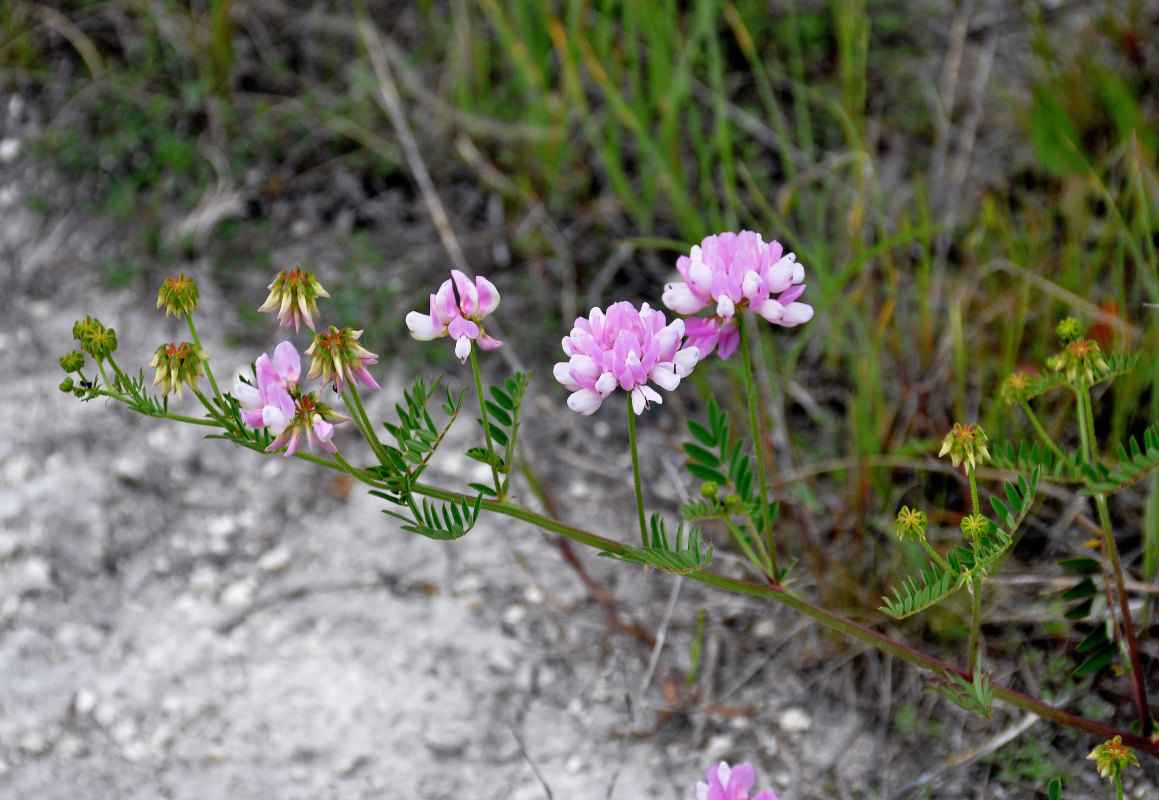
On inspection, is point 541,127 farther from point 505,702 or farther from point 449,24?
point 505,702

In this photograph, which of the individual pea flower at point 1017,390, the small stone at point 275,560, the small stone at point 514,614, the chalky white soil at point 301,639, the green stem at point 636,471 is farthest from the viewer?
the small stone at point 275,560

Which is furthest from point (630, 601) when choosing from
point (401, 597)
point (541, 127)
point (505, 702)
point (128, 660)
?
point (541, 127)

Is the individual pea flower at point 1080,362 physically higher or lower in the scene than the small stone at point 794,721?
higher

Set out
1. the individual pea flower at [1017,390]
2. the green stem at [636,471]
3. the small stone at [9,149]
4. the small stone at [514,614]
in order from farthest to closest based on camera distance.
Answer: the small stone at [9,149] < the small stone at [514,614] < the individual pea flower at [1017,390] < the green stem at [636,471]

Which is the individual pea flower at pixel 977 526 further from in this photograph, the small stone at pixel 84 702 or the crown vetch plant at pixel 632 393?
the small stone at pixel 84 702

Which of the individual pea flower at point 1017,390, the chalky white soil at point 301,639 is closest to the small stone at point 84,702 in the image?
the chalky white soil at point 301,639

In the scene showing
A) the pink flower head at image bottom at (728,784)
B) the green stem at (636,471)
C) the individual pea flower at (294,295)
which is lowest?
the pink flower head at image bottom at (728,784)
